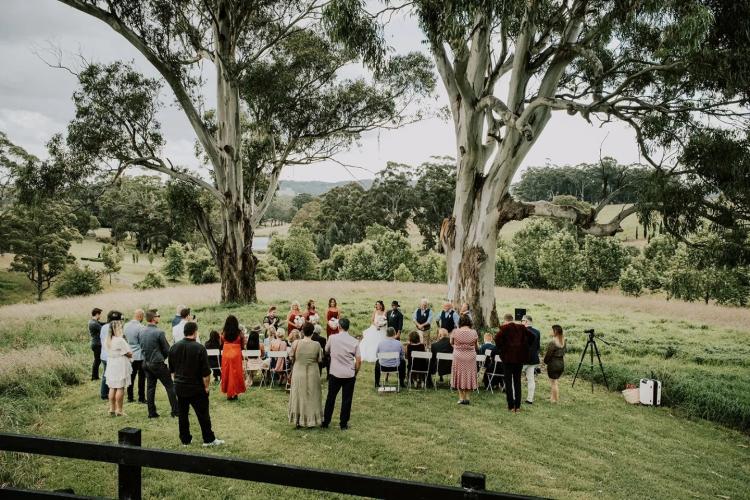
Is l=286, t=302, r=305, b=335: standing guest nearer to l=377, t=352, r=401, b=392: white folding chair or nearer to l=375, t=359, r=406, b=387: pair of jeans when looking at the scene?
l=375, t=359, r=406, b=387: pair of jeans

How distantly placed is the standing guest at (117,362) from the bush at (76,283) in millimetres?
35548

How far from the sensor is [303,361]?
7.84 meters

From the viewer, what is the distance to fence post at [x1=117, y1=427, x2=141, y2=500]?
292 centimetres

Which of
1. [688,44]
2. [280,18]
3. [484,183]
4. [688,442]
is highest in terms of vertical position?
[280,18]

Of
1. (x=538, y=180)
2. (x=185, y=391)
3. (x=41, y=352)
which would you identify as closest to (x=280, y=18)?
(x=41, y=352)

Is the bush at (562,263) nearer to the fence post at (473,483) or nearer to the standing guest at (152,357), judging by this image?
the standing guest at (152,357)

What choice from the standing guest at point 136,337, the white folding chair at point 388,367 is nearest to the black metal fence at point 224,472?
the standing guest at point 136,337

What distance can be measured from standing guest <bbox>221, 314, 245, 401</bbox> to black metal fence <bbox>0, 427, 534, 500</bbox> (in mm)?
5876

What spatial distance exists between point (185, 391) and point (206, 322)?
11.1 m

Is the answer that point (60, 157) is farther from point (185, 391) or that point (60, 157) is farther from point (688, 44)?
point (688, 44)

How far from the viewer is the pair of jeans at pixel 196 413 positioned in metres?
6.92

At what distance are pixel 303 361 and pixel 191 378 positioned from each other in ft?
5.34

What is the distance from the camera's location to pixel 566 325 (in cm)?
1889

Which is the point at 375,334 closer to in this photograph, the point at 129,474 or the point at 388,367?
the point at 388,367
